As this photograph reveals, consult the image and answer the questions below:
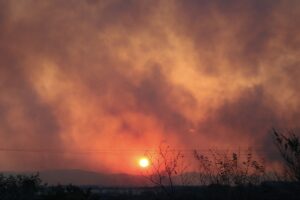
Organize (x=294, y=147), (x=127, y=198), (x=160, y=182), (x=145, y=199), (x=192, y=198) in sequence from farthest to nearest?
(x=127, y=198)
(x=145, y=199)
(x=192, y=198)
(x=160, y=182)
(x=294, y=147)

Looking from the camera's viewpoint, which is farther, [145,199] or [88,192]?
[145,199]

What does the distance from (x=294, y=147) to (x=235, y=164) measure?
559 cm

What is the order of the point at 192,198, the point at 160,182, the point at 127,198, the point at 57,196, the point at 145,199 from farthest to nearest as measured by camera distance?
the point at 127,198
the point at 145,199
the point at 192,198
the point at 57,196
the point at 160,182

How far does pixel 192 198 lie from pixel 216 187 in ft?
25.4

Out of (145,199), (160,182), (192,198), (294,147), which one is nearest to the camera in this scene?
(294,147)

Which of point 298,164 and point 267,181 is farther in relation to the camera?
point 267,181

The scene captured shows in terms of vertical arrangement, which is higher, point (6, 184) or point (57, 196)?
point (6, 184)

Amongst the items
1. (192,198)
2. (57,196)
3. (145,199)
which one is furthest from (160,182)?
(145,199)

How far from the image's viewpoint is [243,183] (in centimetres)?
2642

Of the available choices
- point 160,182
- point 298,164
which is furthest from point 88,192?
point 298,164

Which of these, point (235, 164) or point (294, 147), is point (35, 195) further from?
point (294, 147)

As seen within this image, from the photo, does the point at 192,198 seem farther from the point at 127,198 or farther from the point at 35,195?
the point at 127,198

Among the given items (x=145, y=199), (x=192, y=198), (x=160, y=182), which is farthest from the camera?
(x=145, y=199)

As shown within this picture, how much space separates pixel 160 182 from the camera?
25.1 meters
